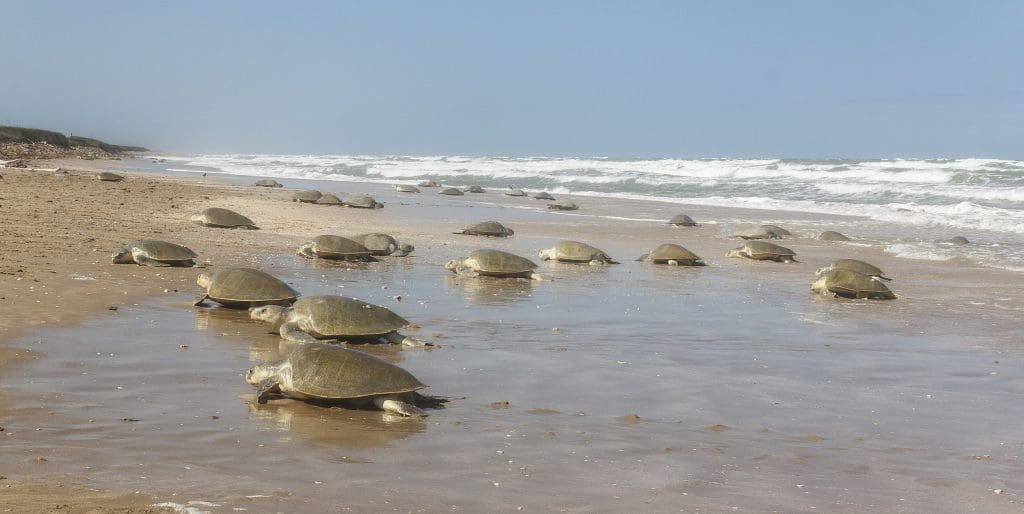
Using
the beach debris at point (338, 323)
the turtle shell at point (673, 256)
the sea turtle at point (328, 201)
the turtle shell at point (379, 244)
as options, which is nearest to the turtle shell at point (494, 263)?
the turtle shell at point (379, 244)

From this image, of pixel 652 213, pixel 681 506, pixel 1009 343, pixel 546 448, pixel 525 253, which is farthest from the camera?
pixel 652 213

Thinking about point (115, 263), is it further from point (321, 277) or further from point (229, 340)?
point (229, 340)

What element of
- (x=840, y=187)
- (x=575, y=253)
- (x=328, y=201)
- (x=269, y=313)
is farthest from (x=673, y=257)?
(x=840, y=187)

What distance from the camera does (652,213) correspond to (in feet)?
89.2

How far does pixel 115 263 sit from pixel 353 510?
321 inches

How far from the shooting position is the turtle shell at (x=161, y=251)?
11.1 metres

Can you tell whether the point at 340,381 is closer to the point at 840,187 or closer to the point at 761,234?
the point at 761,234

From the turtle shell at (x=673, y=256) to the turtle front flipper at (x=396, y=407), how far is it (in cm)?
935

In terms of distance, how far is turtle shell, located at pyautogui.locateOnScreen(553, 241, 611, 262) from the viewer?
47.3 ft

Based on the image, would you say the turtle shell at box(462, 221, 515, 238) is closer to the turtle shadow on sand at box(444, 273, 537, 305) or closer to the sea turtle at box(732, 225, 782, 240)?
the sea turtle at box(732, 225, 782, 240)

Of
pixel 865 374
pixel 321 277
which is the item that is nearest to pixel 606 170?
pixel 321 277

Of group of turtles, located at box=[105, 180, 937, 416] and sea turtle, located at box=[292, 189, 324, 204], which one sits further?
sea turtle, located at box=[292, 189, 324, 204]

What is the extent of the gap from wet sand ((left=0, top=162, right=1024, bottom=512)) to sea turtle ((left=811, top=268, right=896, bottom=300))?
0.26m

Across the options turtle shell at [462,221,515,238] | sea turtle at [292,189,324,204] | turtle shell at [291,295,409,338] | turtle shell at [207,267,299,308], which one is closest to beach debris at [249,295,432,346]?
turtle shell at [291,295,409,338]
